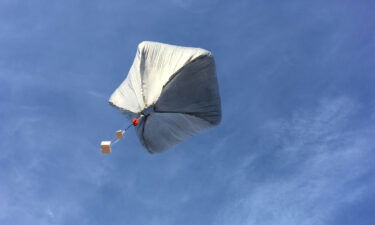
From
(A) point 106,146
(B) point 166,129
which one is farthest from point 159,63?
(A) point 106,146

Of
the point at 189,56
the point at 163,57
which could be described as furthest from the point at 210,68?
the point at 163,57

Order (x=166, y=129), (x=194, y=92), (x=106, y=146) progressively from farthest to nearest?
(x=166, y=129)
(x=194, y=92)
(x=106, y=146)

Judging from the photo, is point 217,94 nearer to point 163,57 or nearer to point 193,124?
point 193,124

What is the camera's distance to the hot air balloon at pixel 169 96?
40.6 ft

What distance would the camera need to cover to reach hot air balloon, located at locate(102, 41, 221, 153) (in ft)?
40.6

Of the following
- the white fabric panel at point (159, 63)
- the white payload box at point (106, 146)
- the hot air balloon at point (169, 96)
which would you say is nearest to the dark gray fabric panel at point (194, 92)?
the hot air balloon at point (169, 96)

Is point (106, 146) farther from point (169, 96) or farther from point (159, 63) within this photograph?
point (159, 63)

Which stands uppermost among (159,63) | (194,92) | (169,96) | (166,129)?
(159,63)

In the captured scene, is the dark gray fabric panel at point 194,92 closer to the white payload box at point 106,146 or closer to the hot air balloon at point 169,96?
the hot air balloon at point 169,96

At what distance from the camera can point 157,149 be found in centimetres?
1401

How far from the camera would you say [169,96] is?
40.1 ft

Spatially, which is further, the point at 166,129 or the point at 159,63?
the point at 159,63

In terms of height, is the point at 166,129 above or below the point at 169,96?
below

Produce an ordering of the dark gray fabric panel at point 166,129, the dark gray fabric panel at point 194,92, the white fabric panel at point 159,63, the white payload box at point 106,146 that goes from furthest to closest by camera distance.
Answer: the dark gray fabric panel at point 166,129 < the white fabric panel at point 159,63 < the dark gray fabric panel at point 194,92 < the white payload box at point 106,146
